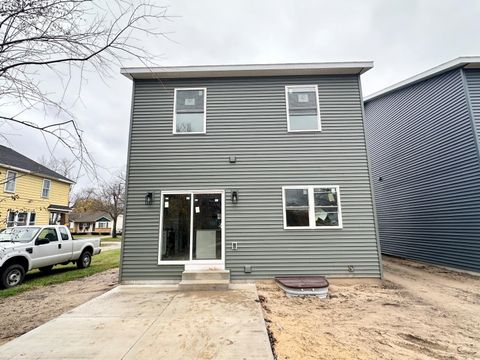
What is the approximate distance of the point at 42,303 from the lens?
540cm

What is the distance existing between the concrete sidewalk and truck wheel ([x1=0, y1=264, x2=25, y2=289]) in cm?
355

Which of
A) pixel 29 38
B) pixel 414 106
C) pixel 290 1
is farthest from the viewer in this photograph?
pixel 414 106

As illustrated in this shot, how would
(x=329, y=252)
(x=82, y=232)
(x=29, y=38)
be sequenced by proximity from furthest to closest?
1. (x=82, y=232)
2. (x=329, y=252)
3. (x=29, y=38)

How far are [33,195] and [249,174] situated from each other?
56.5ft

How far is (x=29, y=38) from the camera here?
2557 millimetres

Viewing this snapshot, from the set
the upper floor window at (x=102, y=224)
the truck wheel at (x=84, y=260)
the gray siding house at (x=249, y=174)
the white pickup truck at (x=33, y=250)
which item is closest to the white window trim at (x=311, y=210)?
the gray siding house at (x=249, y=174)

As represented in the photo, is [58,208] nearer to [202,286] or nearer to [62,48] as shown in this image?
[202,286]

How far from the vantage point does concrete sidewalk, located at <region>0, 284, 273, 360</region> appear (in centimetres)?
308

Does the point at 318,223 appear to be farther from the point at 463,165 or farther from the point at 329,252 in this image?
the point at 463,165

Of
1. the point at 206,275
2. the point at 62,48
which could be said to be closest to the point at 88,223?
the point at 206,275

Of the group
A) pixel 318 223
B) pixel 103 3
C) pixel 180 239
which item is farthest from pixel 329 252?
pixel 103 3

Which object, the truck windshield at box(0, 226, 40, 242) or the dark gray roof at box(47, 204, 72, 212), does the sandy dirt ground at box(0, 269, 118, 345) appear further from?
the dark gray roof at box(47, 204, 72, 212)

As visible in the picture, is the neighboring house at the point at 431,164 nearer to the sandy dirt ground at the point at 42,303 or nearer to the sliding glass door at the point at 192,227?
the sliding glass door at the point at 192,227

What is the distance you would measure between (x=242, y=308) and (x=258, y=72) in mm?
6156
